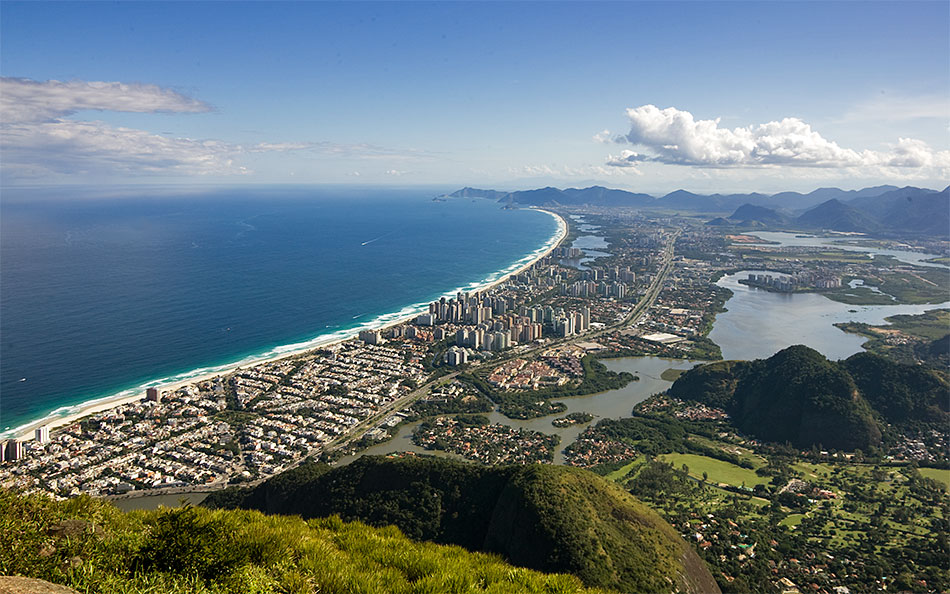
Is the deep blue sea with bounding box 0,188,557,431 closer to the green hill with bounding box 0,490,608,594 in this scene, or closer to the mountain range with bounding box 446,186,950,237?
the green hill with bounding box 0,490,608,594

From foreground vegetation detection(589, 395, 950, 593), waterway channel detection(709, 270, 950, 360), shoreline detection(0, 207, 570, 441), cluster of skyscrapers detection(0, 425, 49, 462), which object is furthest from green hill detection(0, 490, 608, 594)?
waterway channel detection(709, 270, 950, 360)

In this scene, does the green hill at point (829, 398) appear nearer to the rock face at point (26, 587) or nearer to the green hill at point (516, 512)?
the green hill at point (516, 512)

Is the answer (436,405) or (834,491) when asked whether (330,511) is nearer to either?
(436,405)

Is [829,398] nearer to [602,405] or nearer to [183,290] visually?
[602,405]

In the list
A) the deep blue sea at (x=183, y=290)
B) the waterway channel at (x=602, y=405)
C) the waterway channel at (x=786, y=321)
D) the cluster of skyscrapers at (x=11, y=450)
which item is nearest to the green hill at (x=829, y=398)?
the waterway channel at (x=602, y=405)

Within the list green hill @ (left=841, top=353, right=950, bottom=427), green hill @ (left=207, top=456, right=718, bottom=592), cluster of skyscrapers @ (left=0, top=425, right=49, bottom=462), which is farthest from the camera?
green hill @ (left=841, top=353, right=950, bottom=427)

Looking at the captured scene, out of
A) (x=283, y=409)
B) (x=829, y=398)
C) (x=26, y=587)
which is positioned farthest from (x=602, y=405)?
(x=26, y=587)
